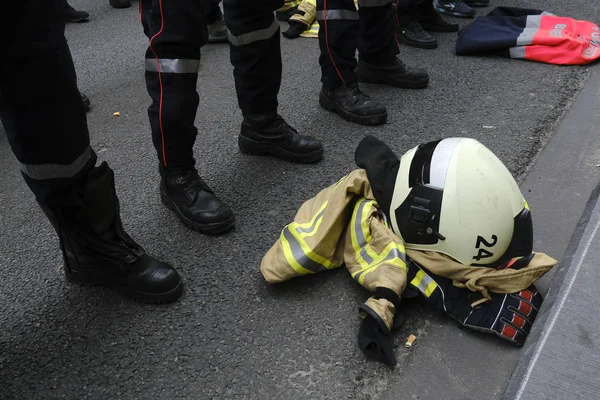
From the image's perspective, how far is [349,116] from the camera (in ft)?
8.87

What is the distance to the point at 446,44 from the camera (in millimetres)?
3725

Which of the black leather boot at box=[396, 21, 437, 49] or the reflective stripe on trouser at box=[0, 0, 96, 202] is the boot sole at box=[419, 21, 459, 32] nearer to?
the black leather boot at box=[396, 21, 437, 49]

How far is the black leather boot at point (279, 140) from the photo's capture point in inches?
92.2

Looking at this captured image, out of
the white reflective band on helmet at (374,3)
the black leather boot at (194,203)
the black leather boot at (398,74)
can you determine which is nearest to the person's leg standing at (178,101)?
the black leather boot at (194,203)

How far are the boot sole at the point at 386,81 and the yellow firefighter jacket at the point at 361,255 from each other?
4.62 feet

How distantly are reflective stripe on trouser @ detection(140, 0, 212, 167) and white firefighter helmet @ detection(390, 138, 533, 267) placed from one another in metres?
0.84

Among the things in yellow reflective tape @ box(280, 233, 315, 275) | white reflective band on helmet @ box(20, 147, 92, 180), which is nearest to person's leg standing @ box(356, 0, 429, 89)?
yellow reflective tape @ box(280, 233, 315, 275)

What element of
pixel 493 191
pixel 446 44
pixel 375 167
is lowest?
pixel 446 44

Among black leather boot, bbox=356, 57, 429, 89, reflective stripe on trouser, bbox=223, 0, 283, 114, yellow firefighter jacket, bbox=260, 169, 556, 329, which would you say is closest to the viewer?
yellow firefighter jacket, bbox=260, 169, 556, 329

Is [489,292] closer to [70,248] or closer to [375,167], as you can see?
[375,167]

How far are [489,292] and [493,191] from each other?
0.96 feet

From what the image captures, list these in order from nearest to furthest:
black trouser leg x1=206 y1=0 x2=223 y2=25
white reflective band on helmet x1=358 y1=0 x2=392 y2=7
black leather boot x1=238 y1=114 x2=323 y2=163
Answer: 1. black leather boot x1=238 y1=114 x2=323 y2=163
2. white reflective band on helmet x1=358 y1=0 x2=392 y2=7
3. black trouser leg x1=206 y1=0 x2=223 y2=25

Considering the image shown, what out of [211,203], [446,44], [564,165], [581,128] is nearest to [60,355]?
[211,203]

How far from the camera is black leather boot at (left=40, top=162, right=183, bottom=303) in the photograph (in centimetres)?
151
